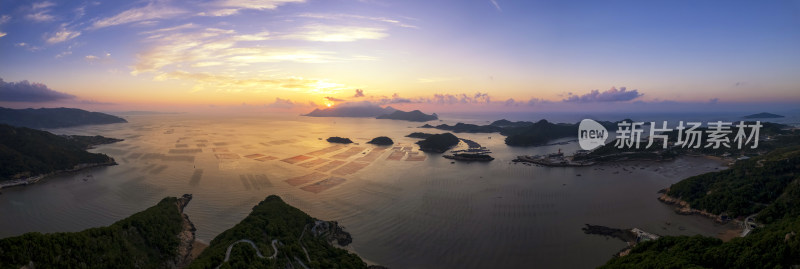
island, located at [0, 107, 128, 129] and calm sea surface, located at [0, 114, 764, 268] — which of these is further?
island, located at [0, 107, 128, 129]

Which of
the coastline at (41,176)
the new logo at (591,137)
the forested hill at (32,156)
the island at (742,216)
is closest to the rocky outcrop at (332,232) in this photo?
the island at (742,216)

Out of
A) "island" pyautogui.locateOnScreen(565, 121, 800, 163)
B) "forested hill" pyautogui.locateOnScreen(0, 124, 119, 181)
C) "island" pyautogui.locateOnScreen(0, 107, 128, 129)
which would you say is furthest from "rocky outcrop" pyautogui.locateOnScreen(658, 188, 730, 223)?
"island" pyautogui.locateOnScreen(0, 107, 128, 129)

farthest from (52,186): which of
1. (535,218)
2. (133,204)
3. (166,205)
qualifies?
(535,218)

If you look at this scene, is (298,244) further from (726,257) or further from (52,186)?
(52,186)

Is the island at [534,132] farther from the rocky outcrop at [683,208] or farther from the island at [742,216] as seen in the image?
the rocky outcrop at [683,208]

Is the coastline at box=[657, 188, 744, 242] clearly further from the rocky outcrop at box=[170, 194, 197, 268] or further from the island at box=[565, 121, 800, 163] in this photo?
the rocky outcrop at box=[170, 194, 197, 268]

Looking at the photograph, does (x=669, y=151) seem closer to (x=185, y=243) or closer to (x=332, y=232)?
(x=332, y=232)
